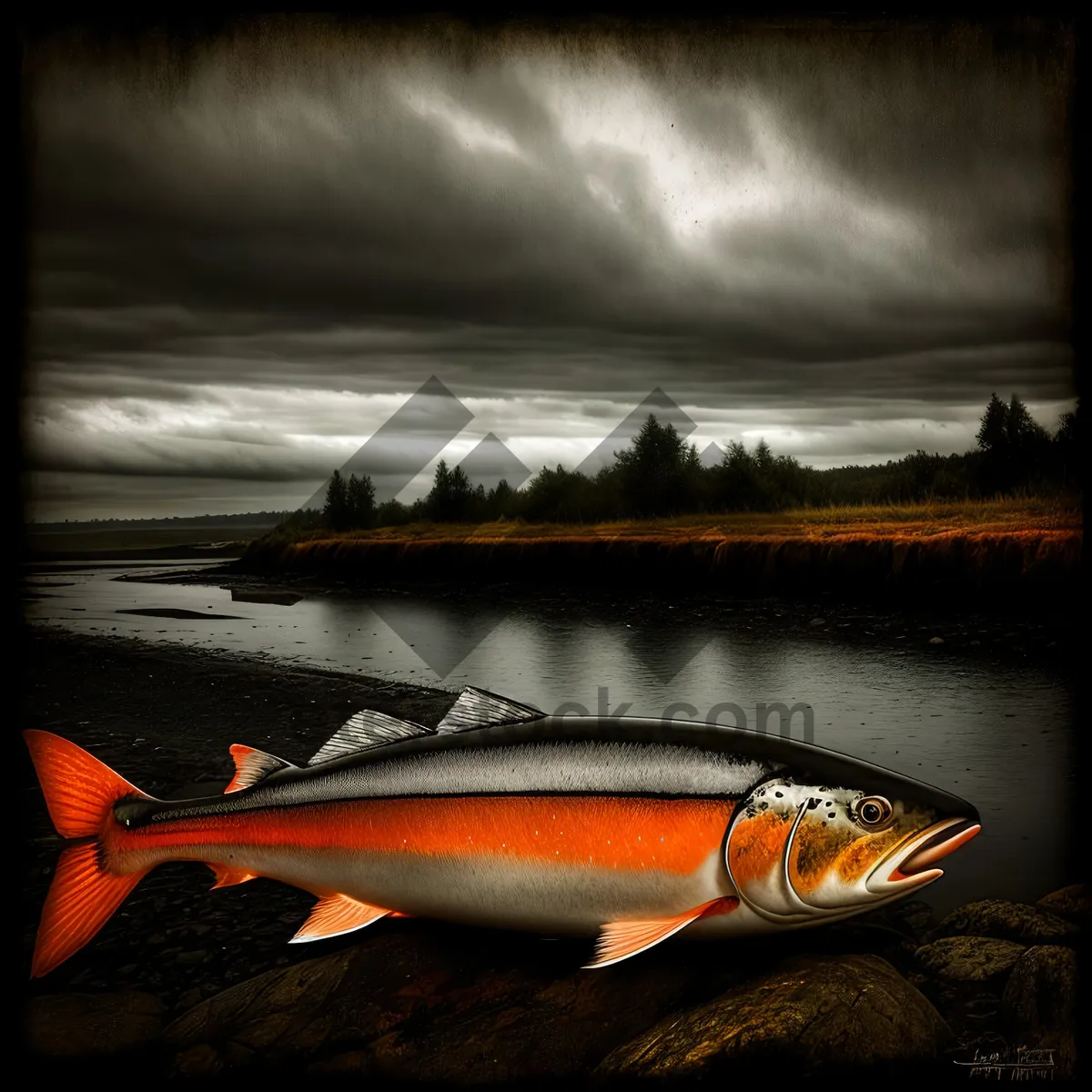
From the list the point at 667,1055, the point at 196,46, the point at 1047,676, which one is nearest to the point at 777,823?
the point at 667,1055

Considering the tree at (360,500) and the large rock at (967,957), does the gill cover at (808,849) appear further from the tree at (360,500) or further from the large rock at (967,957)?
the tree at (360,500)

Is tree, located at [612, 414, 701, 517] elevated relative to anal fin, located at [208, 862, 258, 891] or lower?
elevated

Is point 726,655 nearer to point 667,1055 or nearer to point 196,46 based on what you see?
point 667,1055

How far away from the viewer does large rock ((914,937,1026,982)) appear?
9.56 feet

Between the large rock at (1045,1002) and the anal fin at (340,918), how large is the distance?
1.99 meters

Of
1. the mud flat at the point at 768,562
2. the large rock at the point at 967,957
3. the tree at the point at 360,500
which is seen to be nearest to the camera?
the large rock at the point at 967,957

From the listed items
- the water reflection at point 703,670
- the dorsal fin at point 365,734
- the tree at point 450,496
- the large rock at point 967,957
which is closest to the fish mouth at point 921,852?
the large rock at point 967,957

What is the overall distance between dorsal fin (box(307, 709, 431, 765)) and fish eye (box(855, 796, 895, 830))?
→ 53.4 inches

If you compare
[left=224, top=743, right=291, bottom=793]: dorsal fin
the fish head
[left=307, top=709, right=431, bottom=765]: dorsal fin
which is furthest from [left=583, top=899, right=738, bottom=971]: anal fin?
[left=224, top=743, right=291, bottom=793]: dorsal fin

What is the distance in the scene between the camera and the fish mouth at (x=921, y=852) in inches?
90.4

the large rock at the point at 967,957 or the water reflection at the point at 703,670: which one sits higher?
the water reflection at the point at 703,670

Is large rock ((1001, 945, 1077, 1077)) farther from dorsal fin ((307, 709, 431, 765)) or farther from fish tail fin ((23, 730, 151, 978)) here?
fish tail fin ((23, 730, 151, 978))

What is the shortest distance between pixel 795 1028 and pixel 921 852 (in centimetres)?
56

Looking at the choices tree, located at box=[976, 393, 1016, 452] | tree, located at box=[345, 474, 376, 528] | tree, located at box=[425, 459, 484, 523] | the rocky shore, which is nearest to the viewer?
the rocky shore
